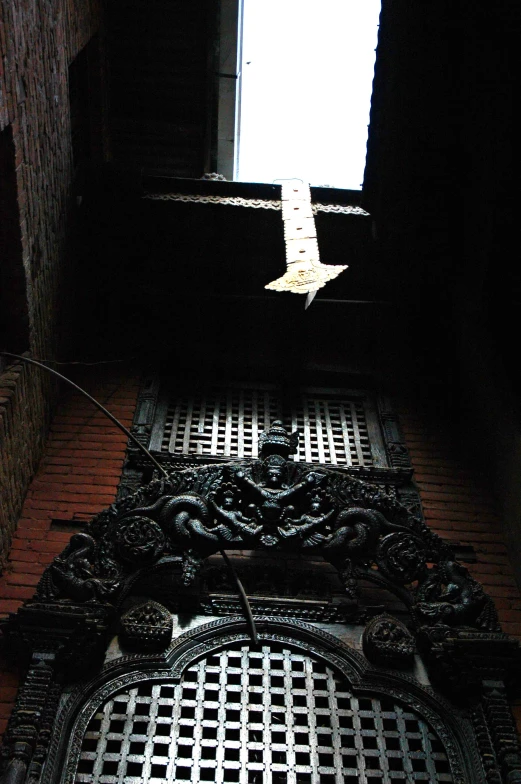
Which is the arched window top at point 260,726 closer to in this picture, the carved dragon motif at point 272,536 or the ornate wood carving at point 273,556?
the ornate wood carving at point 273,556

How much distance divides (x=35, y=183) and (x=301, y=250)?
88.9 inches

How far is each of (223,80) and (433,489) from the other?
21.0ft

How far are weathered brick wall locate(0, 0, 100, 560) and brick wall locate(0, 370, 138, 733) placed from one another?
0.15 metres

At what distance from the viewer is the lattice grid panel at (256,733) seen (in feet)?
13.6

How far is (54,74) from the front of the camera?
19.5ft

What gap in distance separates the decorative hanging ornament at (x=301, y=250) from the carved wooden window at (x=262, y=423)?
1243mm

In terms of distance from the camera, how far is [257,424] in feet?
22.5

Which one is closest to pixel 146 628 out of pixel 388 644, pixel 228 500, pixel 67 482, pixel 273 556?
pixel 228 500

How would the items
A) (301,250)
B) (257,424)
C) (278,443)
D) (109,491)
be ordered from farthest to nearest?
(257,424), (301,250), (109,491), (278,443)

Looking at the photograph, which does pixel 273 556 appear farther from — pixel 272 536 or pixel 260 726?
pixel 260 726

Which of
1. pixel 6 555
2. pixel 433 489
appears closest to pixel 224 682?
pixel 6 555

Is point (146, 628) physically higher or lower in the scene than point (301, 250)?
lower

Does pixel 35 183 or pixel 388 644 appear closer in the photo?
pixel 388 644

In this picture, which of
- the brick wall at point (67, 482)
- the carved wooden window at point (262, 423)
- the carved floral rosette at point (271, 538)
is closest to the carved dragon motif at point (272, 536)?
the carved floral rosette at point (271, 538)
